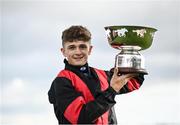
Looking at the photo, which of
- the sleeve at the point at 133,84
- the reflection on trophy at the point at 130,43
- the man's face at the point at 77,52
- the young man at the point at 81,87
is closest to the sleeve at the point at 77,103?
the young man at the point at 81,87

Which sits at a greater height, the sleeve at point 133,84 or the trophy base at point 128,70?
the trophy base at point 128,70

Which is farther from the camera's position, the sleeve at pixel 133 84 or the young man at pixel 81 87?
the sleeve at pixel 133 84

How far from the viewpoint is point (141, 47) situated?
2.28m

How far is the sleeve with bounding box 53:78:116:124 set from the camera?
2.02 meters

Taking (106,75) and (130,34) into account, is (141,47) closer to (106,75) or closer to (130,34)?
(130,34)

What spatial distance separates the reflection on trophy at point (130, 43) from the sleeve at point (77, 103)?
24 centimetres

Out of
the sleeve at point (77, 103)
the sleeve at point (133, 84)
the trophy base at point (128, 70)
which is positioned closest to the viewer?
the sleeve at point (77, 103)

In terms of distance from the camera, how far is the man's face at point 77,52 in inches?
87.0

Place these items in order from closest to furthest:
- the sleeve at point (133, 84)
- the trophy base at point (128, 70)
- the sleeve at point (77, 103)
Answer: the sleeve at point (77, 103) < the trophy base at point (128, 70) < the sleeve at point (133, 84)

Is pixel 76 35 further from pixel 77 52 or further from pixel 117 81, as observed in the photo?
pixel 117 81

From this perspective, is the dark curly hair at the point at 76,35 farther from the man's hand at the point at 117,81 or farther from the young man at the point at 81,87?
the man's hand at the point at 117,81

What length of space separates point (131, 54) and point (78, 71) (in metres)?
0.33

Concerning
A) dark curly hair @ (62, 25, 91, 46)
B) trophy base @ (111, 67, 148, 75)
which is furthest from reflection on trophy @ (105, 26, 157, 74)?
dark curly hair @ (62, 25, 91, 46)

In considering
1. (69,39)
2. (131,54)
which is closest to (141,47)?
(131,54)
